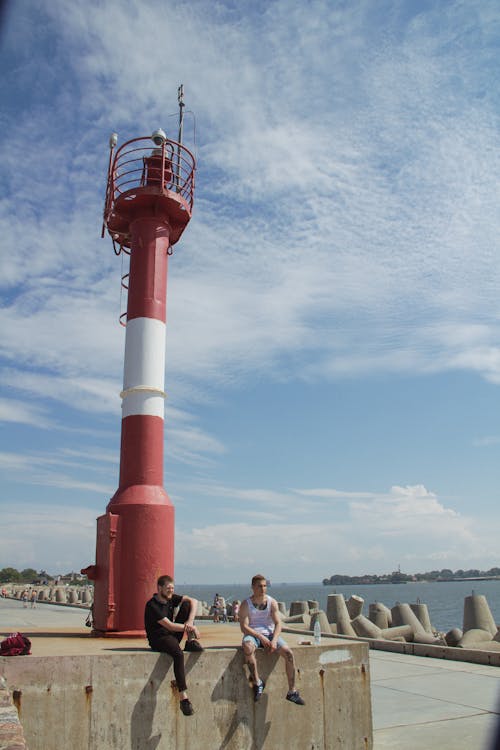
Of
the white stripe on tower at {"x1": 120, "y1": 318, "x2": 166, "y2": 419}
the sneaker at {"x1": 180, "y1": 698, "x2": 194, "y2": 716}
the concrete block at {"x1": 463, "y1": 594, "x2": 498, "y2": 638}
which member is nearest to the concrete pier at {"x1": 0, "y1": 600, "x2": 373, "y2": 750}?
the sneaker at {"x1": 180, "y1": 698, "x2": 194, "y2": 716}

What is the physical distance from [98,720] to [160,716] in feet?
2.19

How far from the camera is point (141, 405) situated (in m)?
11.1

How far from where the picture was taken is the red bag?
22.2 feet

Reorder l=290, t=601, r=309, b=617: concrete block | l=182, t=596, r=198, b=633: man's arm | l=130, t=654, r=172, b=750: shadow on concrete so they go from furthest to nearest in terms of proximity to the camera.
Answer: l=290, t=601, r=309, b=617: concrete block → l=182, t=596, r=198, b=633: man's arm → l=130, t=654, r=172, b=750: shadow on concrete

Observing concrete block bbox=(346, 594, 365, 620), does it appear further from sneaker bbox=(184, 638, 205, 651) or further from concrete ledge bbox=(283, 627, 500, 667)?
sneaker bbox=(184, 638, 205, 651)

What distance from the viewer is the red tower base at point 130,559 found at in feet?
32.7

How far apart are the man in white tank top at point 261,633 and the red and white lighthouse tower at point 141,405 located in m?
2.81

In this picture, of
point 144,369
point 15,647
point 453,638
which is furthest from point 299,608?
point 15,647

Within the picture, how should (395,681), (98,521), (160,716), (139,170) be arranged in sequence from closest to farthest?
(160,716), (98,521), (395,681), (139,170)

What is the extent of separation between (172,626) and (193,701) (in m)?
0.87

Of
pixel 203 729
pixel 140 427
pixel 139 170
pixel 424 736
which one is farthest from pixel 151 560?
pixel 139 170

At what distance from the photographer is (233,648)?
304 inches

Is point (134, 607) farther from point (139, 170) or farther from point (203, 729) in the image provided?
point (139, 170)

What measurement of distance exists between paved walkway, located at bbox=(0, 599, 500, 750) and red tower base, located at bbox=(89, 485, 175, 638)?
1.88 feet
